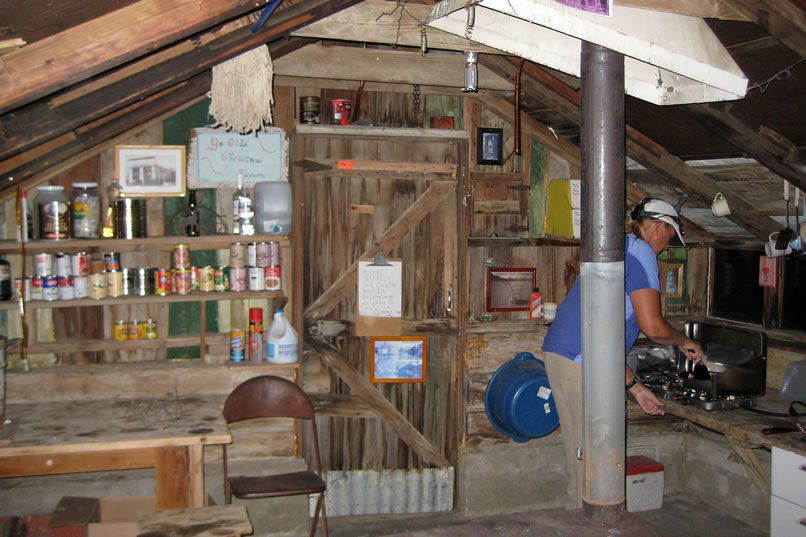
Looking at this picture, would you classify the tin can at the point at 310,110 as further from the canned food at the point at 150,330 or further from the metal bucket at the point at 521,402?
the metal bucket at the point at 521,402

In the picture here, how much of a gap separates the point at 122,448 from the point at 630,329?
7.84 ft

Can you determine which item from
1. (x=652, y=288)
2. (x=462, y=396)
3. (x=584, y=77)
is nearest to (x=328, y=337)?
(x=462, y=396)

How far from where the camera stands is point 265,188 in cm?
406

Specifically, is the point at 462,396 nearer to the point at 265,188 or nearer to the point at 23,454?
the point at 265,188

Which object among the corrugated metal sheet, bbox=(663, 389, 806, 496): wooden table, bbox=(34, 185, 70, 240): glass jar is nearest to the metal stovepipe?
bbox=(663, 389, 806, 496): wooden table

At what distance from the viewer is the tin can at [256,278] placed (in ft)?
13.1

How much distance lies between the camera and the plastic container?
405 cm

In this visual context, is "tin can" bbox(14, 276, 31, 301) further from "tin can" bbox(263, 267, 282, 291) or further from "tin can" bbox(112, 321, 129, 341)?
"tin can" bbox(263, 267, 282, 291)

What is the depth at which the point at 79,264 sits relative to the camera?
3.80 m

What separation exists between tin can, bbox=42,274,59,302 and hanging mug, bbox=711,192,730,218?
3793mm

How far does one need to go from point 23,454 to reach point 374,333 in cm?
210

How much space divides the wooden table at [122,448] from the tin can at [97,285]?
2.55ft

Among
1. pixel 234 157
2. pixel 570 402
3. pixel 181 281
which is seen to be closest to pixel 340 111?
pixel 234 157

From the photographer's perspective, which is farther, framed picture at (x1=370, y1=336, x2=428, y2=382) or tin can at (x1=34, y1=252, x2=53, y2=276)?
framed picture at (x1=370, y1=336, x2=428, y2=382)
